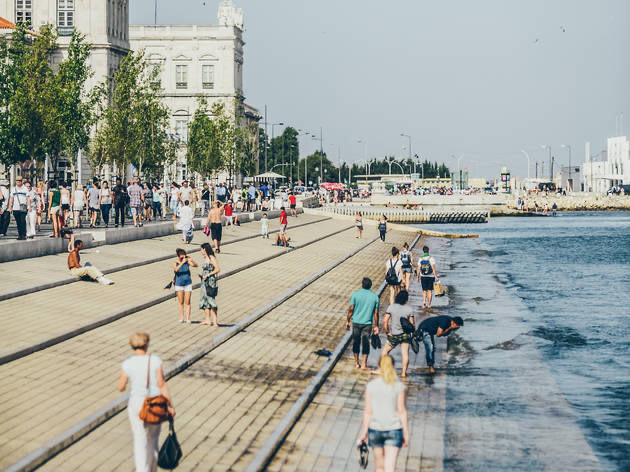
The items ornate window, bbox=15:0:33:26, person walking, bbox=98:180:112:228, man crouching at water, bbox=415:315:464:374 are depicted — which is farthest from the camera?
ornate window, bbox=15:0:33:26

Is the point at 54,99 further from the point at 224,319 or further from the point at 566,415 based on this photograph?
the point at 566,415

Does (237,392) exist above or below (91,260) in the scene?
below

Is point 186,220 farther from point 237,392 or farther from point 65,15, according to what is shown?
point 65,15

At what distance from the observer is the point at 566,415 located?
18547 mm

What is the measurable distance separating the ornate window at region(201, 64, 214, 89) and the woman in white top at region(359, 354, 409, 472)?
10433 cm

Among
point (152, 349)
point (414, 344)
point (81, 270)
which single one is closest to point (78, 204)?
point (81, 270)

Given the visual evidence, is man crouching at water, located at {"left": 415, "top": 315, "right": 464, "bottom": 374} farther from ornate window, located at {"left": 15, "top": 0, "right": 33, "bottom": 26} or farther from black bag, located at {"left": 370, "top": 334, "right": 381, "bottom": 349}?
ornate window, located at {"left": 15, "top": 0, "right": 33, "bottom": 26}

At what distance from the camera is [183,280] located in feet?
67.8

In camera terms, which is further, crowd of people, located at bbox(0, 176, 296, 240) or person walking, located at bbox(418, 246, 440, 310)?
crowd of people, located at bbox(0, 176, 296, 240)

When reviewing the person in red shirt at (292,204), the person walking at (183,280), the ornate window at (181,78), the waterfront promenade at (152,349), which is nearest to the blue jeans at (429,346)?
the waterfront promenade at (152,349)

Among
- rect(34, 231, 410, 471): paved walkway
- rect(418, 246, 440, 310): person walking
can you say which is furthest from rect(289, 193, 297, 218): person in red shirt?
rect(34, 231, 410, 471): paved walkway

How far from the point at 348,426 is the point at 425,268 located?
14153 millimetres

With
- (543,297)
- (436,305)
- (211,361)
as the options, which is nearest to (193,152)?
(543,297)

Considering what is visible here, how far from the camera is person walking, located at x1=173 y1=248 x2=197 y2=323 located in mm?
20391
